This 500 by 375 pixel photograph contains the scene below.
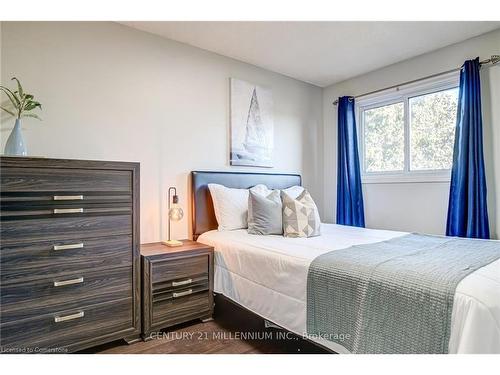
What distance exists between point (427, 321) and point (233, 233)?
5.23 feet

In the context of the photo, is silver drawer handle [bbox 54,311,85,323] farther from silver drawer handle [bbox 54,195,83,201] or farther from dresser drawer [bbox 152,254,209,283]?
silver drawer handle [bbox 54,195,83,201]

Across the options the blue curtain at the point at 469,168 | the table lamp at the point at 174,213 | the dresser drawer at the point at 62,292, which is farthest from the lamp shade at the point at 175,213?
the blue curtain at the point at 469,168

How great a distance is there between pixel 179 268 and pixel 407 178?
2476mm

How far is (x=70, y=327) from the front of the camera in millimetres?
1744

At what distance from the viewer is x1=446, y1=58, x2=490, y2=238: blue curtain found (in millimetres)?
2502

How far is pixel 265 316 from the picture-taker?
190 centimetres

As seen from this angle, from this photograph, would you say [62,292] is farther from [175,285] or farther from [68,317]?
[175,285]

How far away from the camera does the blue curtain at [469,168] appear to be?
250cm

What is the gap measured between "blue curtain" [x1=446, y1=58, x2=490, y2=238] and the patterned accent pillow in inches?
50.8

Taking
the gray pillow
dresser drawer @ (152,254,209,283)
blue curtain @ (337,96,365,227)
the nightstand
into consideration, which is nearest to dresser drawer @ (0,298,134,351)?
the nightstand

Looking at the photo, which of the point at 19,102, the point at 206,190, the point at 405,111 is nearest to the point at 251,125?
the point at 206,190

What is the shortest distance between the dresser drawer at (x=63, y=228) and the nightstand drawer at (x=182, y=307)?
60 centimetres

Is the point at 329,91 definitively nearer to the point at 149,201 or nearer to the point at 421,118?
the point at 421,118
